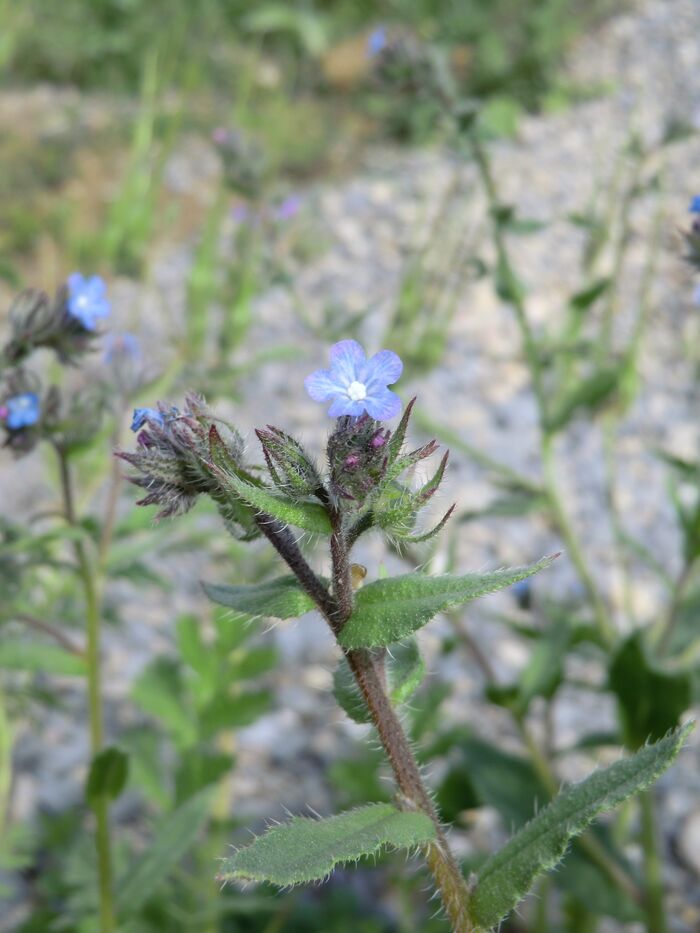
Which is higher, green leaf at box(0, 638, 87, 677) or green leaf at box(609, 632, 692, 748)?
green leaf at box(0, 638, 87, 677)

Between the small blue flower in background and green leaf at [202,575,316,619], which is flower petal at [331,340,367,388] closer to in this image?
green leaf at [202,575,316,619]

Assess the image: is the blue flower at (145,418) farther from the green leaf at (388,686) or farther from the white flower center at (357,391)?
the green leaf at (388,686)

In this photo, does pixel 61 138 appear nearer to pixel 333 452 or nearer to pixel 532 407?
pixel 532 407

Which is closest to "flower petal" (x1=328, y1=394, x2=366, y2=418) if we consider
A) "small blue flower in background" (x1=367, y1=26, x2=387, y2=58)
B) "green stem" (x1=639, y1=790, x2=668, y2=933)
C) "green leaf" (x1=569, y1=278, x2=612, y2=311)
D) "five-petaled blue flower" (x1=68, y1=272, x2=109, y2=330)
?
"five-petaled blue flower" (x1=68, y1=272, x2=109, y2=330)

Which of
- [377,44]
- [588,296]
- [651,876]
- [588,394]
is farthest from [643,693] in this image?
[377,44]

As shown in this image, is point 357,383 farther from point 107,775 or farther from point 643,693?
point 643,693

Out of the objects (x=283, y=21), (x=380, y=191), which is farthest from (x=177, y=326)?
(x=283, y=21)
